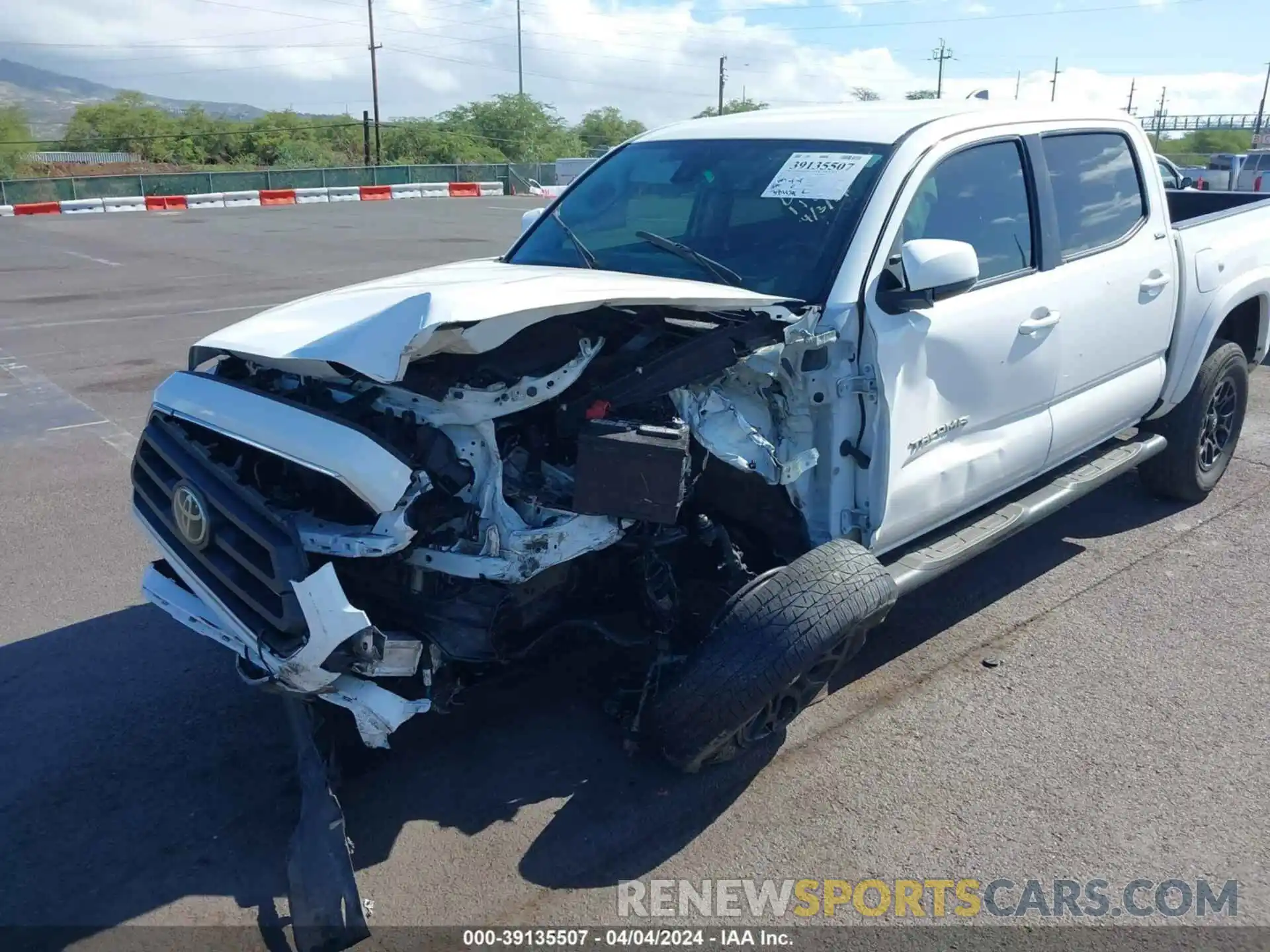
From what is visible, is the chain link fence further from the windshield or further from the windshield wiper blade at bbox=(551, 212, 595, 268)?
the windshield

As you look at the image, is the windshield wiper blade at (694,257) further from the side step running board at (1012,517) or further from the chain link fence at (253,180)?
the chain link fence at (253,180)

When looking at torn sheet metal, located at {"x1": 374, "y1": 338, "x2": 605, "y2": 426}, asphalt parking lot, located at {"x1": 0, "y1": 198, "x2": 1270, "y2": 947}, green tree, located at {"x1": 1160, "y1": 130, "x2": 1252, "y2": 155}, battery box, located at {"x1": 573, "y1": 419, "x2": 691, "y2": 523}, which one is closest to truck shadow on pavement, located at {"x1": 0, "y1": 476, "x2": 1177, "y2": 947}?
asphalt parking lot, located at {"x1": 0, "y1": 198, "x2": 1270, "y2": 947}

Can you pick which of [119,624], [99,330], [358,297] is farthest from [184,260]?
[358,297]

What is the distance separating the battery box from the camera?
3.11 meters

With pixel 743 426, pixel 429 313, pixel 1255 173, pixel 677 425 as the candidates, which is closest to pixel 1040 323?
pixel 743 426

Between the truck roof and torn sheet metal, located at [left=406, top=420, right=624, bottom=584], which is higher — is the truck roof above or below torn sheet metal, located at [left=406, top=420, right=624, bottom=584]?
above

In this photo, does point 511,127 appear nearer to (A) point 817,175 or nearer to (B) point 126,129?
(B) point 126,129

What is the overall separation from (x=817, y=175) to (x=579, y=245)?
103cm

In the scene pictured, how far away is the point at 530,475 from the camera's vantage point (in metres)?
3.34

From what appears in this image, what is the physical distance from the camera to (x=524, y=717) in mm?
3924

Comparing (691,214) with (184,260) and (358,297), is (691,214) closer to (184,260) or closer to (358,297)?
(358,297)

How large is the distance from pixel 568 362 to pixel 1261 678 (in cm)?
300

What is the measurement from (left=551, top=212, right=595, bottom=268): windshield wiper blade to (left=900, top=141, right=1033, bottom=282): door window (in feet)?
4.08

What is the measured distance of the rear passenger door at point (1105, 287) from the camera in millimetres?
4582
